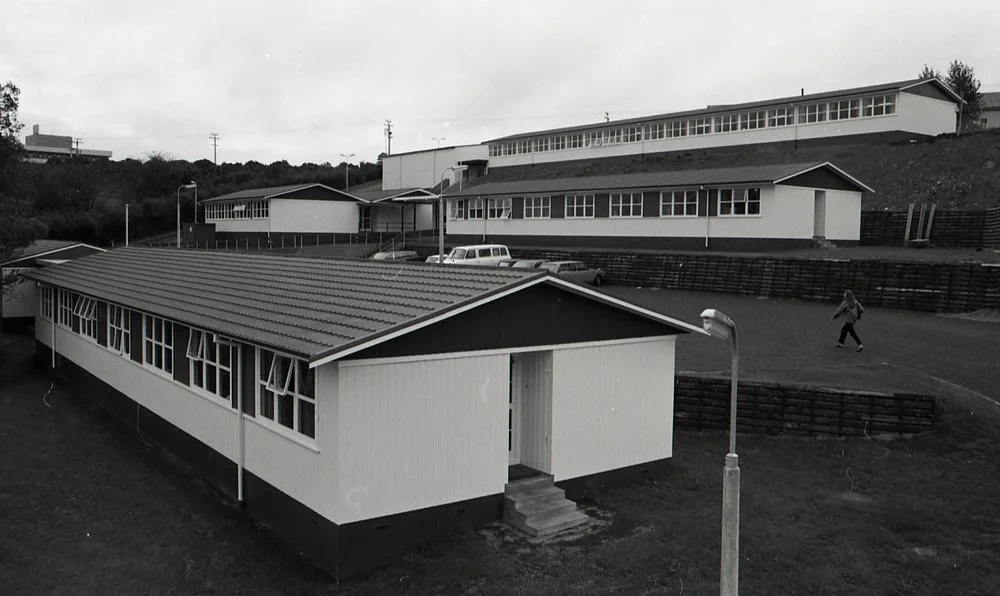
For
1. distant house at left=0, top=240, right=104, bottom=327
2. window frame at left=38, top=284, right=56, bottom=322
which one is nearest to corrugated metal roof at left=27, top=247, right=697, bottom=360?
window frame at left=38, top=284, right=56, bottom=322

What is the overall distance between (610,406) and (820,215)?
29.3 metres

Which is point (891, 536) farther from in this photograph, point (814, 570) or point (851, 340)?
point (851, 340)

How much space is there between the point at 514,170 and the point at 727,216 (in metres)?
40.6

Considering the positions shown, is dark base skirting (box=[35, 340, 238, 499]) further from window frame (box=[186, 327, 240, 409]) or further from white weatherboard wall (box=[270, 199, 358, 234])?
white weatherboard wall (box=[270, 199, 358, 234])

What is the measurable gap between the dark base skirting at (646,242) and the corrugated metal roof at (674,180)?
8.94 ft

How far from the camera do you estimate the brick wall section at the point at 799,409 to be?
16.4m

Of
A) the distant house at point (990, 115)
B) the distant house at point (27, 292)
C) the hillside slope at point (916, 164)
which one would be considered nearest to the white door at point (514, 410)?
the distant house at point (27, 292)

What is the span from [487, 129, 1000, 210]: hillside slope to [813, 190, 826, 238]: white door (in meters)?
8.84

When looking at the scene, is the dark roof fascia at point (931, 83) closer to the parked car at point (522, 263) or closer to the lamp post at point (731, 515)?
the parked car at point (522, 263)

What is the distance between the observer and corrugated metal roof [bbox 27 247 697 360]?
11.9 meters

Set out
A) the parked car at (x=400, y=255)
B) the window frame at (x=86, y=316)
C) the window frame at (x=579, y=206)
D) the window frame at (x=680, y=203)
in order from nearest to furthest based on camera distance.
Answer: the window frame at (x=86, y=316) < the window frame at (x=680, y=203) < the parked car at (x=400, y=255) < the window frame at (x=579, y=206)

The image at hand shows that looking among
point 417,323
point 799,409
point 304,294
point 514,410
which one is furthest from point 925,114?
point 417,323

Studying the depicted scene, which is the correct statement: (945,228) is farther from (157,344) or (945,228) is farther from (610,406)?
(157,344)

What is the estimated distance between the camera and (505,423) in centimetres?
→ 1290
